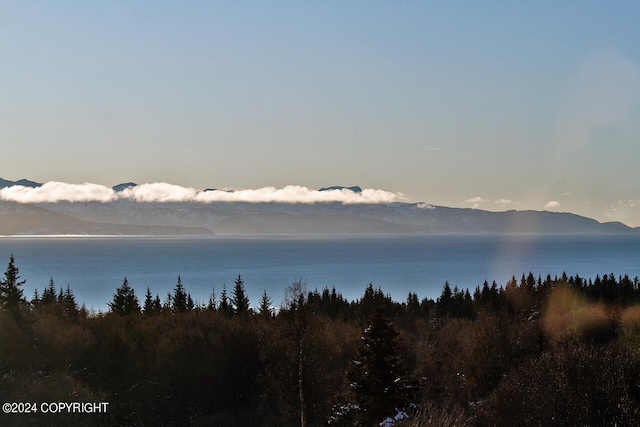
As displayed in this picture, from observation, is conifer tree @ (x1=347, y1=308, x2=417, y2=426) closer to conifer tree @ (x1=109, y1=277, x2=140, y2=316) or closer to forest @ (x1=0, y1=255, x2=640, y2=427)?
forest @ (x1=0, y1=255, x2=640, y2=427)

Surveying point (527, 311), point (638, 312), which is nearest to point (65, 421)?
point (638, 312)

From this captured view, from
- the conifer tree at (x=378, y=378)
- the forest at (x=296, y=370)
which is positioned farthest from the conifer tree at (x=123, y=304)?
the conifer tree at (x=378, y=378)

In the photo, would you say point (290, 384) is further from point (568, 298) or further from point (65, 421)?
point (568, 298)

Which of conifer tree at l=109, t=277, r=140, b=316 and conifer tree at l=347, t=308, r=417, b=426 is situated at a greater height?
conifer tree at l=347, t=308, r=417, b=426

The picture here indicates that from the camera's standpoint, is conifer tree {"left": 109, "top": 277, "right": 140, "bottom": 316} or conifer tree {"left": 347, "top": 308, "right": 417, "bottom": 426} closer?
conifer tree {"left": 347, "top": 308, "right": 417, "bottom": 426}

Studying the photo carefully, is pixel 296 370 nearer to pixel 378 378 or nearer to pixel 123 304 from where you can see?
pixel 378 378

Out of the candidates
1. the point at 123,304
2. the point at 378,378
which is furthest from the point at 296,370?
the point at 123,304

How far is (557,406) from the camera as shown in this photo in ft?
63.5

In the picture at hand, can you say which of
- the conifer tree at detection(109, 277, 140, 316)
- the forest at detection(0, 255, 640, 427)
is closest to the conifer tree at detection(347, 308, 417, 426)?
the forest at detection(0, 255, 640, 427)

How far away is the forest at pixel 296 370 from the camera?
72.0 feet

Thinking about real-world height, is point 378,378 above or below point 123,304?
above

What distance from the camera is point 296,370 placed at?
130 ft

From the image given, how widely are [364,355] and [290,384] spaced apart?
43.8 feet

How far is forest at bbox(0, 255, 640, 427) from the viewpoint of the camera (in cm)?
2194
